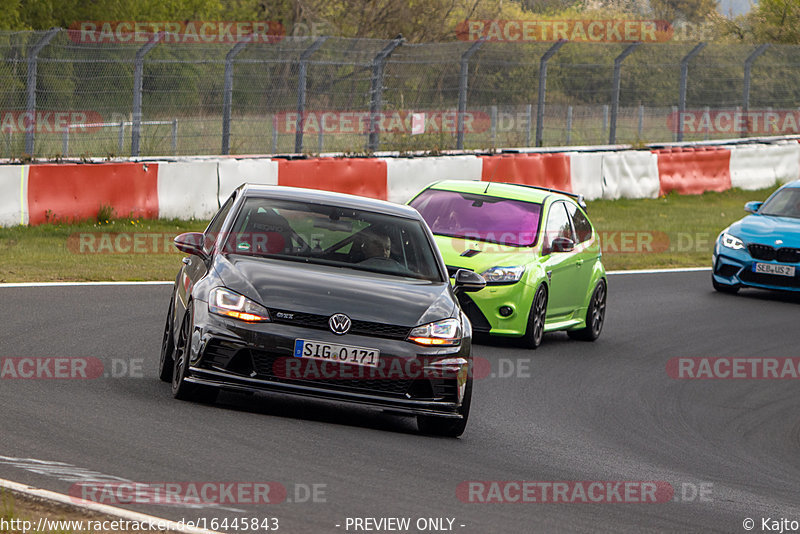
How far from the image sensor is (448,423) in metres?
8.68

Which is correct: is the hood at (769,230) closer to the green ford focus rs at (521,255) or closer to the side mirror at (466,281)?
the green ford focus rs at (521,255)

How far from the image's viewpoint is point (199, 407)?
8.51 meters

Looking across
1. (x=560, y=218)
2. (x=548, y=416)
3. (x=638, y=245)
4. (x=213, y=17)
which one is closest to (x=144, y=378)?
(x=548, y=416)

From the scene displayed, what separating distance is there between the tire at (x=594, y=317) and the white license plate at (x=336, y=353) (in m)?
6.50

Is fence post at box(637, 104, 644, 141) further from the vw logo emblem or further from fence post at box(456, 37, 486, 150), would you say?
the vw logo emblem

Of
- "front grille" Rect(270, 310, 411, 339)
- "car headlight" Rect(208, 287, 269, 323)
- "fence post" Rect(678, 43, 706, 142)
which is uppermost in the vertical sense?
"fence post" Rect(678, 43, 706, 142)

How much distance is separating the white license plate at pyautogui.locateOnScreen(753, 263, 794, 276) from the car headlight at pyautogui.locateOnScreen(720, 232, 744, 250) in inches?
13.1

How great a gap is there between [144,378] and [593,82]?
19706 millimetres

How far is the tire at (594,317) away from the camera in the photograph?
14391 mm

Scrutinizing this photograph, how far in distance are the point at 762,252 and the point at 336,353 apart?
1105 cm

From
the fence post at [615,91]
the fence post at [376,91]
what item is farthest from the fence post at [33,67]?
the fence post at [615,91]

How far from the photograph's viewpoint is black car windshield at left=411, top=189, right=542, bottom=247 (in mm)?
13555

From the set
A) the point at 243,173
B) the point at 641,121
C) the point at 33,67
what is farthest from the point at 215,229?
the point at 641,121

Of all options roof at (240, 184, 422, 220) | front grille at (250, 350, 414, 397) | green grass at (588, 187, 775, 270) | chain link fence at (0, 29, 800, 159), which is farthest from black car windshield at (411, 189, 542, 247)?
green grass at (588, 187, 775, 270)
